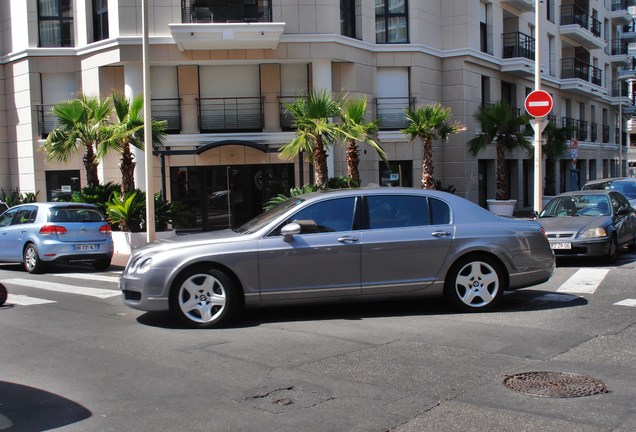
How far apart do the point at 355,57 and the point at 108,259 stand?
1204 cm

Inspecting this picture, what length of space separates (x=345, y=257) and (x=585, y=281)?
5.12 m

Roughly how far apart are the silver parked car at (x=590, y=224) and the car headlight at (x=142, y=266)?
8.21 metres

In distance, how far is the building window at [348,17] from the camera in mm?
23188

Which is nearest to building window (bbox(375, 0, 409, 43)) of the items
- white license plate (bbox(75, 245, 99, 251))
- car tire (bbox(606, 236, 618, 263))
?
car tire (bbox(606, 236, 618, 263))

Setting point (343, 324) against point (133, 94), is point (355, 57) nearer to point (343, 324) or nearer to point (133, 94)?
point (133, 94)

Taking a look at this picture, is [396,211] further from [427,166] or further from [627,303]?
[427,166]

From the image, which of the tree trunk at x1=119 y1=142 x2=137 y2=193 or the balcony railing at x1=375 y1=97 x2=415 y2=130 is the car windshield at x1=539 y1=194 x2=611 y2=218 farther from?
the tree trunk at x1=119 y1=142 x2=137 y2=193

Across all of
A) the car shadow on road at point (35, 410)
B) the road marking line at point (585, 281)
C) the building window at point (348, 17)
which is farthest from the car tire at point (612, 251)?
the building window at point (348, 17)

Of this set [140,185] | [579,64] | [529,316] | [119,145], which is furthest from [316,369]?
[579,64]

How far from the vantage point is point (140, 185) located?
21391 millimetres

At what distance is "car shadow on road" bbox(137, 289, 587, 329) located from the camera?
8.30 meters

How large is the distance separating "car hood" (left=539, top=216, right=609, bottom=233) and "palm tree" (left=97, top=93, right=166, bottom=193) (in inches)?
406

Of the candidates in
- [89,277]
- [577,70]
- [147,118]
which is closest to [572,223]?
[147,118]

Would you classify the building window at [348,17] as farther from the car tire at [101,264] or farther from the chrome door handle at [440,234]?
the chrome door handle at [440,234]
